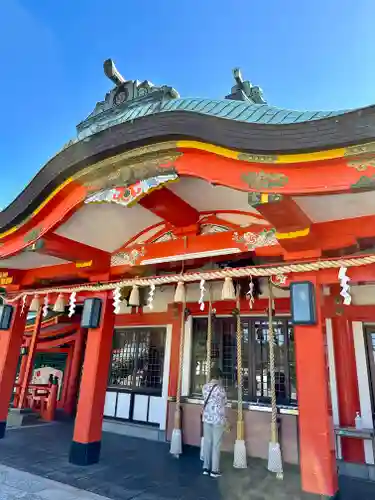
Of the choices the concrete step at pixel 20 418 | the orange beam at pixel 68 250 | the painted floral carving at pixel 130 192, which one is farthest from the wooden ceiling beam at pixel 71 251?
the concrete step at pixel 20 418

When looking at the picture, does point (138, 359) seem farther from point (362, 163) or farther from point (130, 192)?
point (362, 163)

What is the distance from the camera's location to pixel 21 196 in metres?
5.41

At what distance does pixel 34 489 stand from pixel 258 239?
4441 mm

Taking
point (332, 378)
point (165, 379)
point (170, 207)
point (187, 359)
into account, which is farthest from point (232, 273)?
point (165, 379)

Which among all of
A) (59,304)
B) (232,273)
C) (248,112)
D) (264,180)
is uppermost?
(248,112)

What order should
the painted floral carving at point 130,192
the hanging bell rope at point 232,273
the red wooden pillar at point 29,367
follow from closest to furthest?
the painted floral carving at point 130,192, the hanging bell rope at point 232,273, the red wooden pillar at point 29,367

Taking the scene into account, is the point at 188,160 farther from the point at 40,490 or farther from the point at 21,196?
the point at 40,490

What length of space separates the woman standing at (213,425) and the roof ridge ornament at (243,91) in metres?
5.24

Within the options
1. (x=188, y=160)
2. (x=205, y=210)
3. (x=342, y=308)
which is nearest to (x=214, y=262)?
(x=205, y=210)

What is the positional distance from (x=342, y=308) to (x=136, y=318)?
5.14m

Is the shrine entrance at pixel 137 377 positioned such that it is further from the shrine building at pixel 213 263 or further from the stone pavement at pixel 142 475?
the stone pavement at pixel 142 475

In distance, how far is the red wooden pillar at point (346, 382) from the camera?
5855 millimetres

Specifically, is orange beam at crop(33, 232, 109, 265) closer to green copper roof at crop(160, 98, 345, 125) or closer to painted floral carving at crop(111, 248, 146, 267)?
painted floral carving at crop(111, 248, 146, 267)

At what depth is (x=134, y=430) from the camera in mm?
8109
